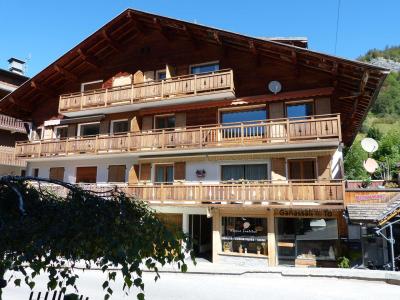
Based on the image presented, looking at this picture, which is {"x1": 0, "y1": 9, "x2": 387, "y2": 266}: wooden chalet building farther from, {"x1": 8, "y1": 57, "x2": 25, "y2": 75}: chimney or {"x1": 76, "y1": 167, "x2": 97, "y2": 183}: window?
{"x1": 8, "y1": 57, "x2": 25, "y2": 75}: chimney

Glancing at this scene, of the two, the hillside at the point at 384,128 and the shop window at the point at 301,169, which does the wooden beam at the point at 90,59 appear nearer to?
the shop window at the point at 301,169

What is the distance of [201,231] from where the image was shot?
63.0 ft

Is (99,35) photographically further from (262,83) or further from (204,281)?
(204,281)

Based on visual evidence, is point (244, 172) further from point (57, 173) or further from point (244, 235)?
point (57, 173)

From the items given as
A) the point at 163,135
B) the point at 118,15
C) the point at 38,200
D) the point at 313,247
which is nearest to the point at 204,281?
the point at 313,247

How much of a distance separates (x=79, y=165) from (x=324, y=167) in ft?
49.7

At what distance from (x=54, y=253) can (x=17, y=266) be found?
1.12 ft

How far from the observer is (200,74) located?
62.1 feet

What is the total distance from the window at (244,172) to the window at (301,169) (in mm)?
1283

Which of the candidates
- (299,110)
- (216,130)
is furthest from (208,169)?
(299,110)

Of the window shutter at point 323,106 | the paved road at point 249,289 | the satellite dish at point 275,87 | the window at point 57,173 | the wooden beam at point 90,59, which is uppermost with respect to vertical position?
the wooden beam at point 90,59

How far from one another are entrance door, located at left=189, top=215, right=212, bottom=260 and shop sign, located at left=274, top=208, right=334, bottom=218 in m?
4.62

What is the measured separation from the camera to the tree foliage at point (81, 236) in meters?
A: 3.25

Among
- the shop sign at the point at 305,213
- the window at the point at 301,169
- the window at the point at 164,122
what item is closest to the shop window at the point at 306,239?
the shop sign at the point at 305,213
